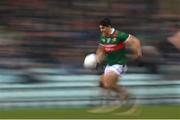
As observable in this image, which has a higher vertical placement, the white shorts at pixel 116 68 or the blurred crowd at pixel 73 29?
the blurred crowd at pixel 73 29

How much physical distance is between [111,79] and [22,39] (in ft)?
8.33

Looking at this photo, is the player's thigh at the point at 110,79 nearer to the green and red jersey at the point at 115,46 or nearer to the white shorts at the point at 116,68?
the white shorts at the point at 116,68

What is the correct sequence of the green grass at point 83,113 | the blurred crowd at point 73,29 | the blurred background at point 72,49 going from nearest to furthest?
the green grass at point 83,113, the blurred background at point 72,49, the blurred crowd at point 73,29

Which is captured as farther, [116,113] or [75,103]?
[75,103]

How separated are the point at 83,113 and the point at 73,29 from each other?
2139 millimetres

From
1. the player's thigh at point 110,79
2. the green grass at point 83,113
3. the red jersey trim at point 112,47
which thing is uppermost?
the red jersey trim at point 112,47

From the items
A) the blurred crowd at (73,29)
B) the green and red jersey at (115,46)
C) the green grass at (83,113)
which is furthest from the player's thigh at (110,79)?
the blurred crowd at (73,29)

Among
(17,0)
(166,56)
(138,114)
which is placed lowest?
(138,114)

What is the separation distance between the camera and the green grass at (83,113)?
9867 mm

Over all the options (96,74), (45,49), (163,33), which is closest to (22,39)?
(45,49)

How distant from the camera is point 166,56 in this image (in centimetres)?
1214

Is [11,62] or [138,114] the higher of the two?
[11,62]

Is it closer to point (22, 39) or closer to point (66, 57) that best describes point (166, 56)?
point (66, 57)

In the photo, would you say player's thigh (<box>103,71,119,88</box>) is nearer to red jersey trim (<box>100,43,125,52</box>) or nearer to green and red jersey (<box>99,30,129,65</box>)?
green and red jersey (<box>99,30,129,65</box>)
